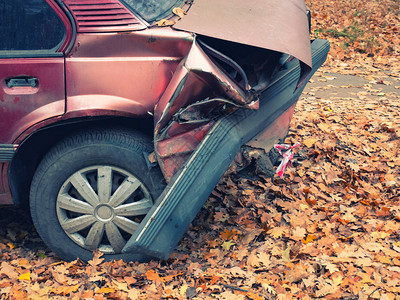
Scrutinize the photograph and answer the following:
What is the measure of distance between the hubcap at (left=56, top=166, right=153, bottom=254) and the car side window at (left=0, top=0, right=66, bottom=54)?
89 cm

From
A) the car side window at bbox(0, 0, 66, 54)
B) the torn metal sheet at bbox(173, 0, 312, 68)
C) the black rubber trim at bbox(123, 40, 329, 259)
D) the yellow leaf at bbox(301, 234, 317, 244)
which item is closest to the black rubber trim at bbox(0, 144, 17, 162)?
the car side window at bbox(0, 0, 66, 54)

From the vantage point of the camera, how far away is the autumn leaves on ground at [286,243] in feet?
10.3

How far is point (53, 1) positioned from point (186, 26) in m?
0.87

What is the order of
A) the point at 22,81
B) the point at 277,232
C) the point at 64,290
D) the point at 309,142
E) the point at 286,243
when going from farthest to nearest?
1. the point at 309,142
2. the point at 277,232
3. the point at 286,243
4. the point at 64,290
5. the point at 22,81

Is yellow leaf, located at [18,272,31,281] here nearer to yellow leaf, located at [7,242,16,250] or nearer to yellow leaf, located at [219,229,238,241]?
yellow leaf, located at [7,242,16,250]

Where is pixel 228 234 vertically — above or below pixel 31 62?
below

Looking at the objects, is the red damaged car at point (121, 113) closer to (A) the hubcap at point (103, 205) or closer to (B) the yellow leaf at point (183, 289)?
(A) the hubcap at point (103, 205)

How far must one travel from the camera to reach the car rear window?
3.18m

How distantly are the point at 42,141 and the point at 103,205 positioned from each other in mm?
649

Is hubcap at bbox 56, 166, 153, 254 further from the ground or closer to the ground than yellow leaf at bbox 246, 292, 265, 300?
further from the ground

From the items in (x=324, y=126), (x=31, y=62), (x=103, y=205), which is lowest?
(x=103, y=205)

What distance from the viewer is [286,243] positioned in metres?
3.59

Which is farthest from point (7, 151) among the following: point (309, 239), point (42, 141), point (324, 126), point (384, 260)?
point (324, 126)

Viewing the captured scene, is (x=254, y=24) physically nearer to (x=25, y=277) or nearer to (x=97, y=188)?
(x=97, y=188)
